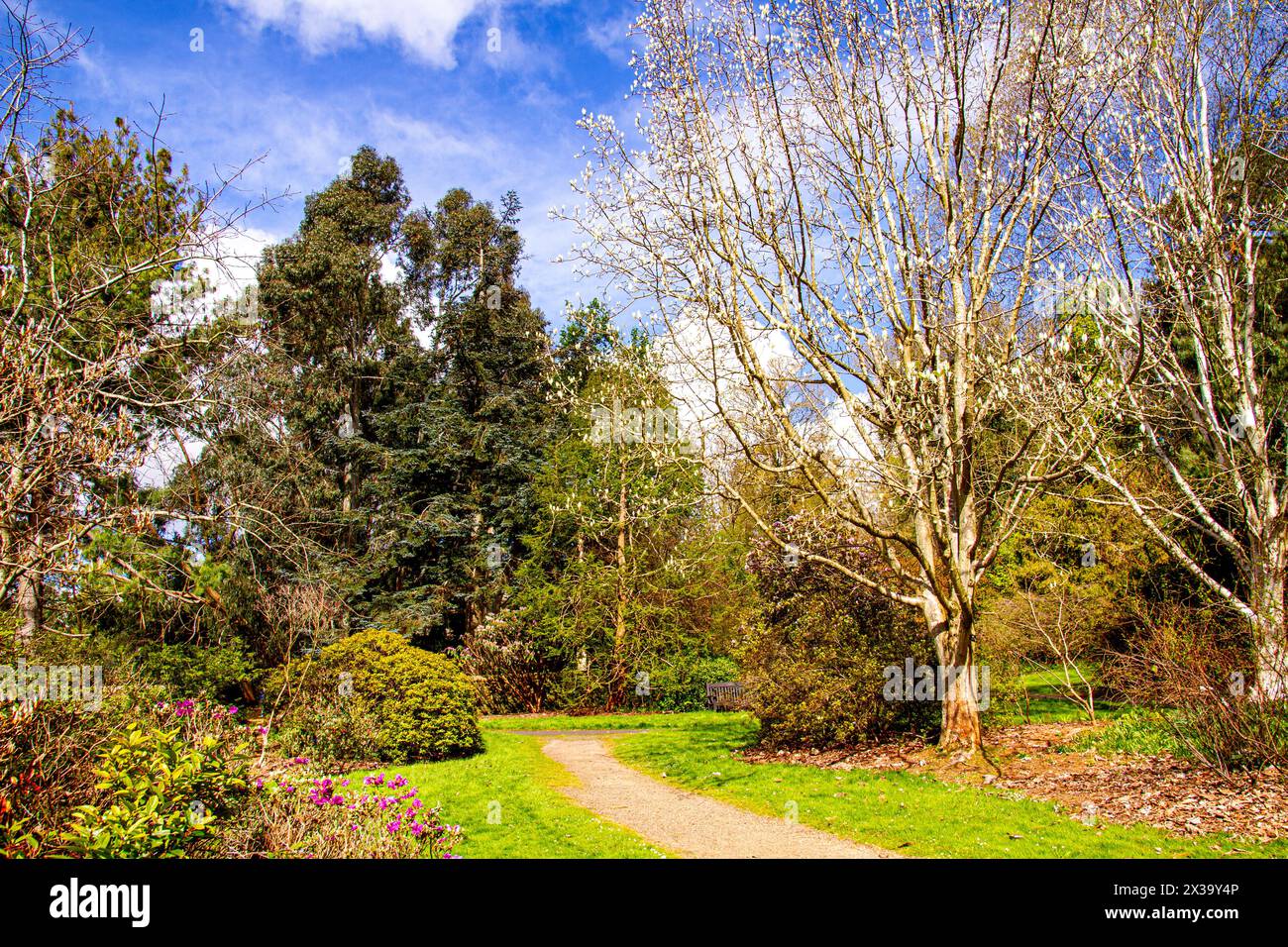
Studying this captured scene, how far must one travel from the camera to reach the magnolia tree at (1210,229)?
1003 cm

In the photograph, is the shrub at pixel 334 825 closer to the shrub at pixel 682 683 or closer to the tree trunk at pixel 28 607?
the tree trunk at pixel 28 607

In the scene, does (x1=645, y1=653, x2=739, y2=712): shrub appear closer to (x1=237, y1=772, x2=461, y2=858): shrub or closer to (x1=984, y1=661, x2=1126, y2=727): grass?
(x1=984, y1=661, x2=1126, y2=727): grass

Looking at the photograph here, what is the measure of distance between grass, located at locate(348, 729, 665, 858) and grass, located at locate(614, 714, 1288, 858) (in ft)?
6.28

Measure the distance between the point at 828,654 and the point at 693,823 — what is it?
14.5 ft

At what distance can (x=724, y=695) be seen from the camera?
20.2 metres

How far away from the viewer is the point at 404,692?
1149 cm

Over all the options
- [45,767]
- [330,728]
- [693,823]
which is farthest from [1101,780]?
[330,728]

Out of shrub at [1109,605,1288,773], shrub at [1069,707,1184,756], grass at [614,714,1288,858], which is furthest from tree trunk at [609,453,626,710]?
shrub at [1109,605,1288,773]

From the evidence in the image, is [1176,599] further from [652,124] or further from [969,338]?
[652,124]

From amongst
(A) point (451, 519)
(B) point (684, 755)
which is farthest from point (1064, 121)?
(A) point (451, 519)

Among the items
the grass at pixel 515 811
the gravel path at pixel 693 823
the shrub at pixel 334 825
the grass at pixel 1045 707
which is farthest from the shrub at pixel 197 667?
the grass at pixel 1045 707

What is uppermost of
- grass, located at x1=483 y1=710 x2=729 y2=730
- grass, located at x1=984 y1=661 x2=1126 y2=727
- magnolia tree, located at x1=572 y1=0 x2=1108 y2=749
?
magnolia tree, located at x1=572 y1=0 x2=1108 y2=749

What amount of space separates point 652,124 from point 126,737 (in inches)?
342

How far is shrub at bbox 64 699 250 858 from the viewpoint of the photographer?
12.4ft
